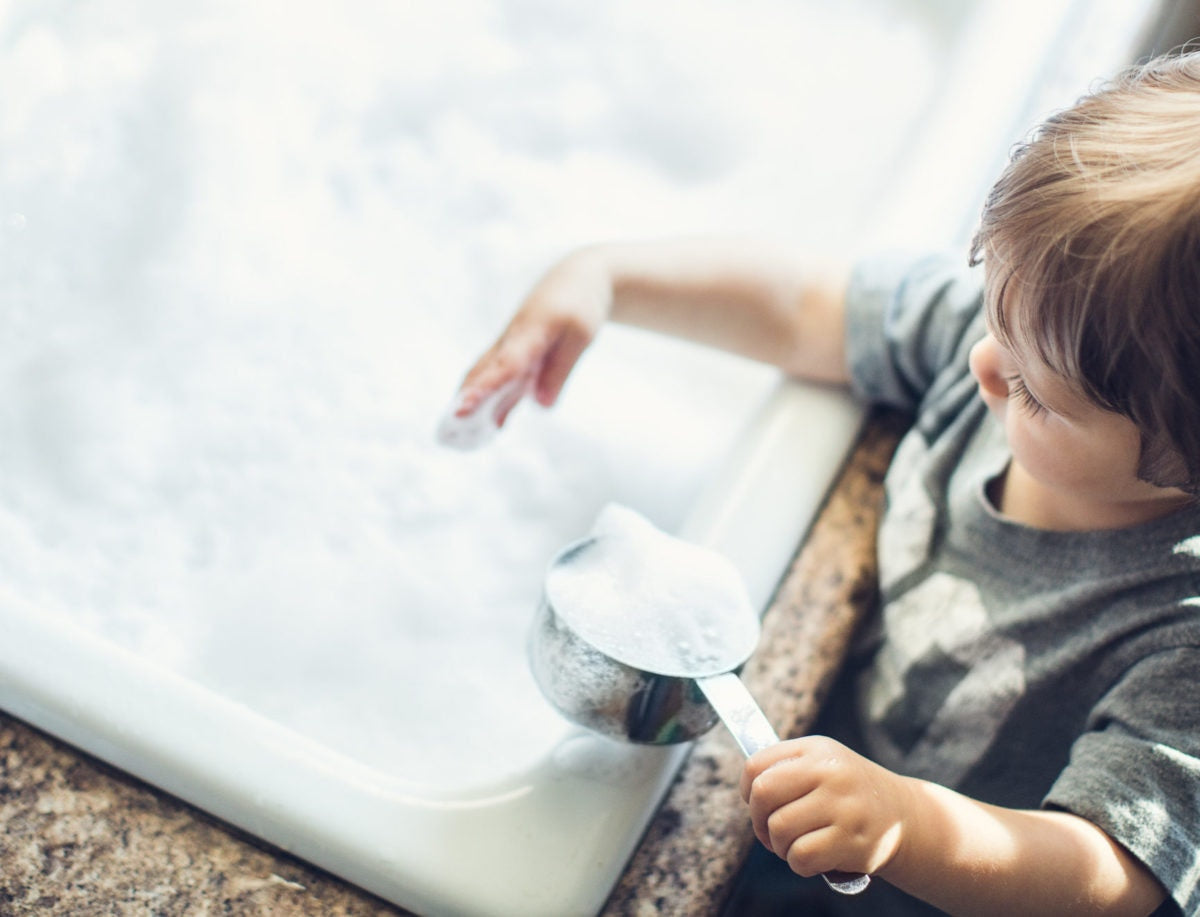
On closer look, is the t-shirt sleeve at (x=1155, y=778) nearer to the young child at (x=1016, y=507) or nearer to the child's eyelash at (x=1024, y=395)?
the young child at (x=1016, y=507)

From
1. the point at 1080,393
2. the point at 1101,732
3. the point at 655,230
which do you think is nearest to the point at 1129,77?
the point at 1080,393

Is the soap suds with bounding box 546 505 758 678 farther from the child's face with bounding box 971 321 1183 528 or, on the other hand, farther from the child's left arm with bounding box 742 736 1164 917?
the child's face with bounding box 971 321 1183 528

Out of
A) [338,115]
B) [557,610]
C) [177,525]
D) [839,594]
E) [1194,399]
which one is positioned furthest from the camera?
[338,115]

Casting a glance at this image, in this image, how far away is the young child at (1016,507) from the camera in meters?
0.55

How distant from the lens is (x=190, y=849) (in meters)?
0.63

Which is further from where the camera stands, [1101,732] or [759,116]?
[759,116]

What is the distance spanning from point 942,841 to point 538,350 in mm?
456

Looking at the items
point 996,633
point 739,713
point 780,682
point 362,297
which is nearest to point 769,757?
point 739,713

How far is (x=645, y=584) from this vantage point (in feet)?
2.21

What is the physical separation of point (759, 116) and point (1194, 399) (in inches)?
39.9

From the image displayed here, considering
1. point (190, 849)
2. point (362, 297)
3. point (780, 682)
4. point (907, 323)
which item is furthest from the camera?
point (362, 297)

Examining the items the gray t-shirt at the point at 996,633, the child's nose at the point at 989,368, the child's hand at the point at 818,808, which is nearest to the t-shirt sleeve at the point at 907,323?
the gray t-shirt at the point at 996,633

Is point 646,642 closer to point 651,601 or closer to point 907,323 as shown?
point 651,601

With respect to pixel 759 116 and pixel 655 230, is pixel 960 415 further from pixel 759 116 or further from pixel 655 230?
pixel 759 116
